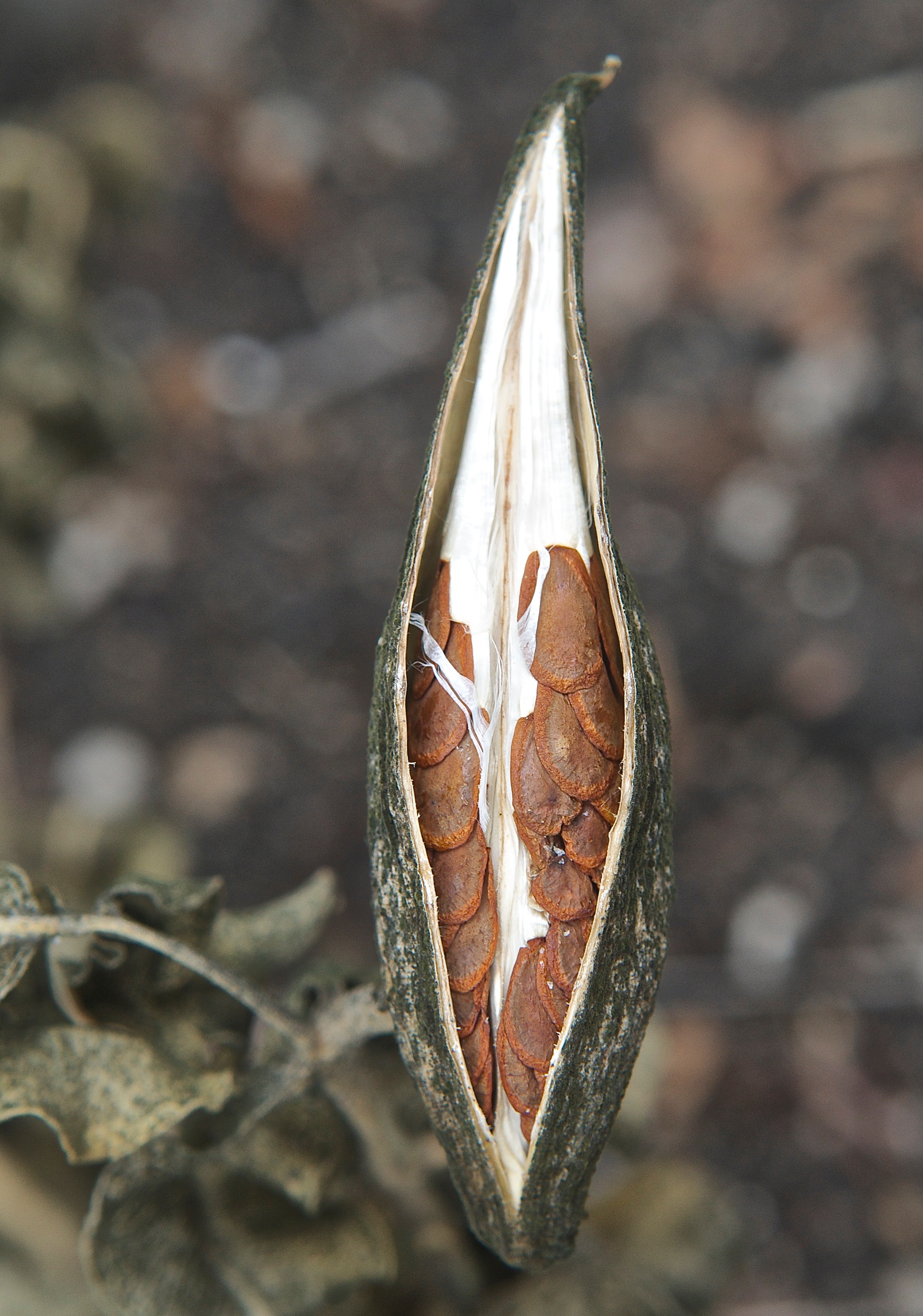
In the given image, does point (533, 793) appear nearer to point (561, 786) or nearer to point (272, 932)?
point (561, 786)

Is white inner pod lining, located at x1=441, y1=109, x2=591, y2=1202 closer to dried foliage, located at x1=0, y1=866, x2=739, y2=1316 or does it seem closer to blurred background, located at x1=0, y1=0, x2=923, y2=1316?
dried foliage, located at x1=0, y1=866, x2=739, y2=1316

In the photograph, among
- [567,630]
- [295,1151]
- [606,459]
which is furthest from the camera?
[606,459]

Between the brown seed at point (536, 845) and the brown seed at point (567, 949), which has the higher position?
the brown seed at point (536, 845)

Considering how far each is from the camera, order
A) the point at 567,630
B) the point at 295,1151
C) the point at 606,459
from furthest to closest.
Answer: the point at 606,459
the point at 295,1151
the point at 567,630

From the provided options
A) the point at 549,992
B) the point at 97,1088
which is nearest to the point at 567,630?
the point at 549,992

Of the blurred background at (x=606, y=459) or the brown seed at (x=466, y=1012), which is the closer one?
the brown seed at (x=466, y=1012)

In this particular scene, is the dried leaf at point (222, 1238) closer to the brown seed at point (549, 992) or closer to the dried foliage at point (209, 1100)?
the dried foliage at point (209, 1100)

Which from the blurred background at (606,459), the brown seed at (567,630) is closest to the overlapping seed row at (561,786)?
the brown seed at (567,630)
